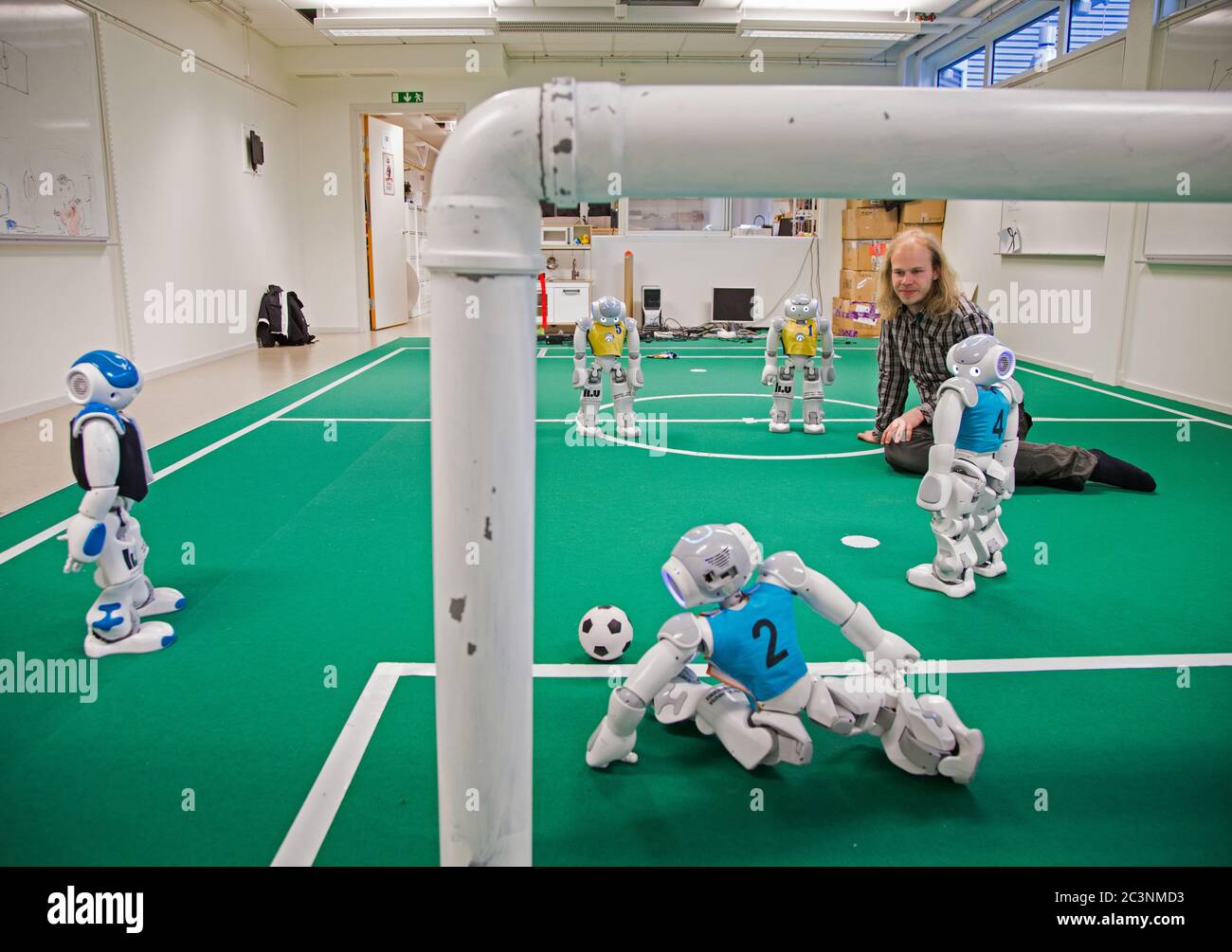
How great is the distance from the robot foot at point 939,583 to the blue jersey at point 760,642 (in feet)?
5.12

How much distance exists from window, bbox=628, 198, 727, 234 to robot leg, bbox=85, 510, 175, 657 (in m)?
15.0

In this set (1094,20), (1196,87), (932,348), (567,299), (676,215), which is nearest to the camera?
(932,348)

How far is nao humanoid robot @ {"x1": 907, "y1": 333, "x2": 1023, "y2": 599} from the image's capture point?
3658mm

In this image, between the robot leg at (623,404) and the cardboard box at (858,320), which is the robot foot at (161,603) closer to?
the robot leg at (623,404)

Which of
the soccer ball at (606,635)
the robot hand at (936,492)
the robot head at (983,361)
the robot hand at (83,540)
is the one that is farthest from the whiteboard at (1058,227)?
the robot hand at (83,540)

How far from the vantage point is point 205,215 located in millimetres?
11484

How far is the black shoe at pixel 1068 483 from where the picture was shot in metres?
5.27

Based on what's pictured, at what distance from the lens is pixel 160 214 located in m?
10.3

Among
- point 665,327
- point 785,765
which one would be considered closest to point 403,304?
point 665,327

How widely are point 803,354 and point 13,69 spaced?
683 cm

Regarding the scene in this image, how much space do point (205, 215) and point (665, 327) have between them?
7.09 meters

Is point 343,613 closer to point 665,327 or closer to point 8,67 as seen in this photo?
point 8,67

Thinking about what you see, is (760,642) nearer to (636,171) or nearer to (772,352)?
(636,171)

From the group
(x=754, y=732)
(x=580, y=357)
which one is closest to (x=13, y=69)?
(x=580, y=357)
